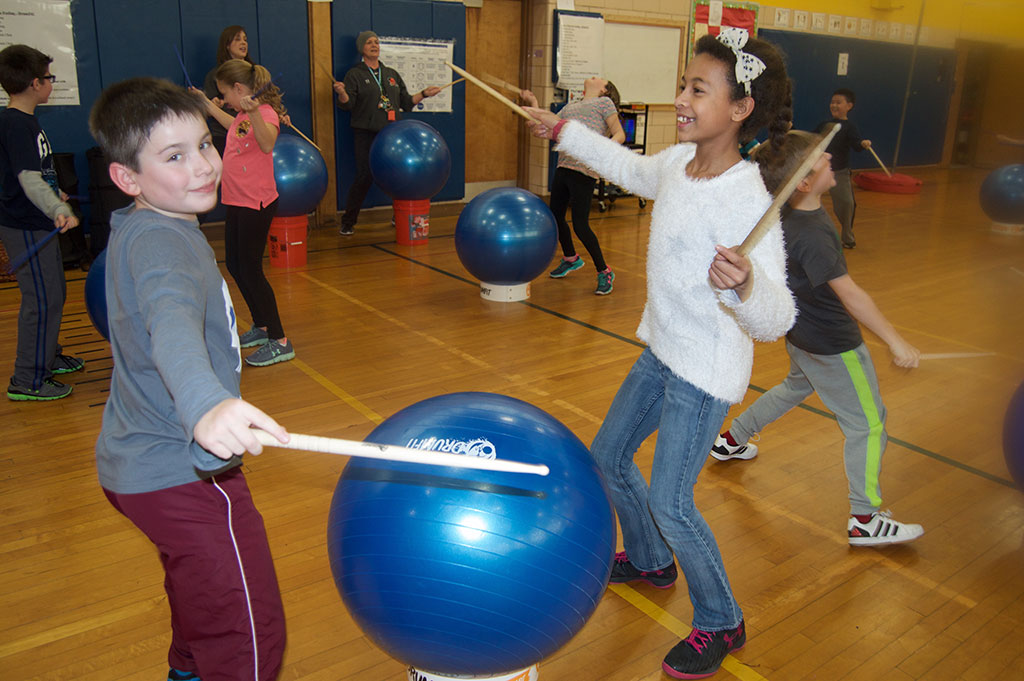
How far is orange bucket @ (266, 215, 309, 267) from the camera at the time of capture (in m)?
6.68

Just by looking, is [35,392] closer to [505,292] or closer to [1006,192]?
[505,292]

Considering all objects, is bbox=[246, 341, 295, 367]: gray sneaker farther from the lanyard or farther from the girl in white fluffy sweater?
the lanyard

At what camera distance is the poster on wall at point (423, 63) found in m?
8.83

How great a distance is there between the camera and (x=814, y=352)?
9.51 feet

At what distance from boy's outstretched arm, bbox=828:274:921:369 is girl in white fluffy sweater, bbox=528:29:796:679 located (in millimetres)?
708

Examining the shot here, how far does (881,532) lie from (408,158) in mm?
5371

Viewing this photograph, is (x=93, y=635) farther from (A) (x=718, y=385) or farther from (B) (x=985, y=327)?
(B) (x=985, y=327)

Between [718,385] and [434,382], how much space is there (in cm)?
257

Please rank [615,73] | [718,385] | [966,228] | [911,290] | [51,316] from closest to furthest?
[718,385] → [51,316] → [911,290] → [966,228] → [615,73]

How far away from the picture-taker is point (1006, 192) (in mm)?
6039

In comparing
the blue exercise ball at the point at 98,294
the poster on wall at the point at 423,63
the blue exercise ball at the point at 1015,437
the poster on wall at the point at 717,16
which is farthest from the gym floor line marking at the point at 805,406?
the poster on wall at the point at 717,16

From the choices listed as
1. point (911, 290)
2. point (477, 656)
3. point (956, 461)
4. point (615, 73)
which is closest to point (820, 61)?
point (615, 73)

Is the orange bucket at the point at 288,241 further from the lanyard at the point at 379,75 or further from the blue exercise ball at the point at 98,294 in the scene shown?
the blue exercise ball at the point at 98,294

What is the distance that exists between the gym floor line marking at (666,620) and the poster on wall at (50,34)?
22.1 ft
